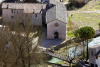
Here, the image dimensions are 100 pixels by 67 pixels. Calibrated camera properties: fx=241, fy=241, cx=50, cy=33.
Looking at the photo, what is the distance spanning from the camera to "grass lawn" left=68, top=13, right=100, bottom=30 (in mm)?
73787

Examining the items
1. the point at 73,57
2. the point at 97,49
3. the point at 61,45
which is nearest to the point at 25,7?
the point at 61,45

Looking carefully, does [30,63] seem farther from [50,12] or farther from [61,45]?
[50,12]

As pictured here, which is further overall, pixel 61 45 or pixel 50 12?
pixel 50 12

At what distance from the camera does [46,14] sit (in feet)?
214

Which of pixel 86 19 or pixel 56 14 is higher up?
pixel 56 14

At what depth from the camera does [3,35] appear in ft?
119

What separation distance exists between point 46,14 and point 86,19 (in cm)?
1857

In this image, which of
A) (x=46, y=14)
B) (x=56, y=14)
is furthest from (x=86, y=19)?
(x=46, y=14)

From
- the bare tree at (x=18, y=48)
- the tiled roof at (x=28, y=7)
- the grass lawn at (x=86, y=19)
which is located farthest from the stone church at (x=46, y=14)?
the bare tree at (x=18, y=48)

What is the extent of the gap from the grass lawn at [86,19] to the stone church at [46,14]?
799cm

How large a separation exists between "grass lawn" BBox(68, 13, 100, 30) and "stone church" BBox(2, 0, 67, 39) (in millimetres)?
7992

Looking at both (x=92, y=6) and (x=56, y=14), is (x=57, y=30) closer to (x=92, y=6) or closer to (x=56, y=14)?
(x=56, y=14)

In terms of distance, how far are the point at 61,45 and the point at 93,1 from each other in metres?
43.1

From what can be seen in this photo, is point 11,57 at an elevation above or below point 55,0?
below
